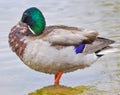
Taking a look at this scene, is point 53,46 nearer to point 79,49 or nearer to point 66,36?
point 66,36

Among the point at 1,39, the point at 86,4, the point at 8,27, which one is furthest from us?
the point at 86,4

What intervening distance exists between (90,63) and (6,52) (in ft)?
4.46

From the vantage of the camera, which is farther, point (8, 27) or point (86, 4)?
point (86, 4)

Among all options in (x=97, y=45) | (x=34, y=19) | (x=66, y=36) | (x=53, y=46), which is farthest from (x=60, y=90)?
(x=34, y=19)

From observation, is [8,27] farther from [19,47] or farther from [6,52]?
[19,47]

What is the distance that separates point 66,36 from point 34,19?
0.53 m

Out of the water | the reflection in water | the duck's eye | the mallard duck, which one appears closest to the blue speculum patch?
the mallard duck

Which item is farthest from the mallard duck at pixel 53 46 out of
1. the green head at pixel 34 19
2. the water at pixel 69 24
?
the water at pixel 69 24

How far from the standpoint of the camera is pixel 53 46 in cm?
681

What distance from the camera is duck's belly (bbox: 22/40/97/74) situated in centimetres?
670

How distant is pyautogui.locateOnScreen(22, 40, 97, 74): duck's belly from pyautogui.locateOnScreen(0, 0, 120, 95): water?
0.22 metres

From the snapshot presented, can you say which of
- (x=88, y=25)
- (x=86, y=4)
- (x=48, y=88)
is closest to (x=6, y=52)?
(x=48, y=88)

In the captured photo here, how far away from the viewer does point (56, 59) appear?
267 inches

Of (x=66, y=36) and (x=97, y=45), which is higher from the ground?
(x=66, y=36)
